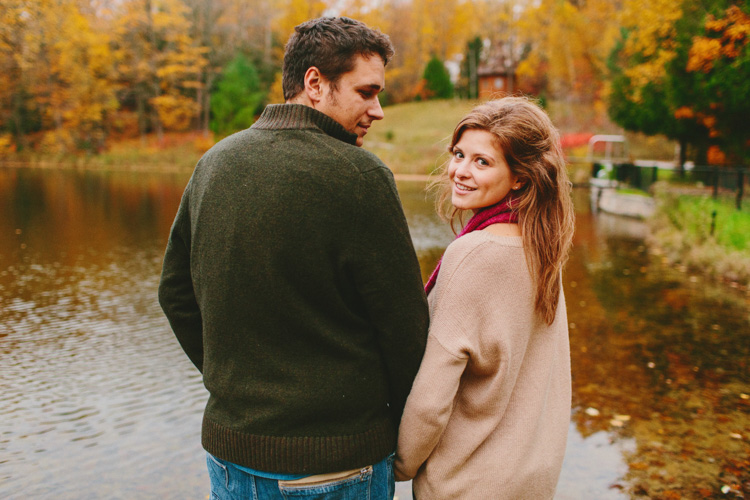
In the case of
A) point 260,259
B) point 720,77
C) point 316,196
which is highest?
point 720,77

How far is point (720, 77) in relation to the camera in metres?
12.0

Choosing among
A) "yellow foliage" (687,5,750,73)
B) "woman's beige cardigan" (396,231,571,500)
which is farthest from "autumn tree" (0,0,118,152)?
"woman's beige cardigan" (396,231,571,500)

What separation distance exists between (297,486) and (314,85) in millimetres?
1019

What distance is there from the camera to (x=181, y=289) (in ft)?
5.75

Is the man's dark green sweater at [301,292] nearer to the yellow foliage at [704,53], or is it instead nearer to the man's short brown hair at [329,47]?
the man's short brown hair at [329,47]

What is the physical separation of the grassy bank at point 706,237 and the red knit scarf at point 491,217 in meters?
8.28

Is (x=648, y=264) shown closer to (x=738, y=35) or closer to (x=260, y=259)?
(x=738, y=35)

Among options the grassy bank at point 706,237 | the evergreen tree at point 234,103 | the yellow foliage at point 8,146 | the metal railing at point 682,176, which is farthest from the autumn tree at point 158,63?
the grassy bank at point 706,237

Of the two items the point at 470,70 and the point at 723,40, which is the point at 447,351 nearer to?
the point at 723,40

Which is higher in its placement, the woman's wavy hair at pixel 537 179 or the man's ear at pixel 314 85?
the man's ear at pixel 314 85

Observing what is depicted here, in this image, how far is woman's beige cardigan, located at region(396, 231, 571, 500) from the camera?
1514mm

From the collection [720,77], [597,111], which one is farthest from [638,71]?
[597,111]

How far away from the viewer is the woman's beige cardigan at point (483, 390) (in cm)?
151

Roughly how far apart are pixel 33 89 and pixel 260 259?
41.7 metres
